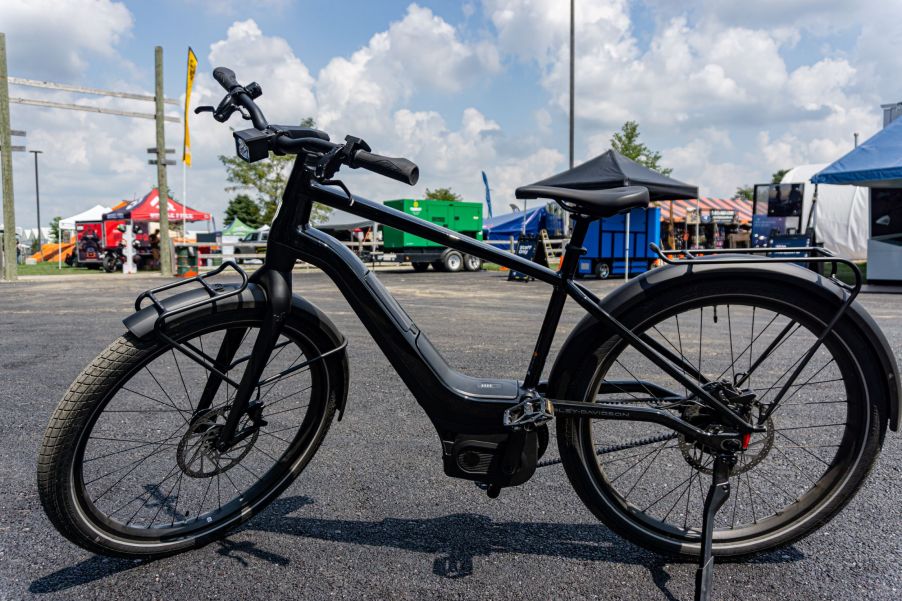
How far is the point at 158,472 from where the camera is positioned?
3.00m

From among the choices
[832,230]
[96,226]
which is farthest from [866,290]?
[96,226]

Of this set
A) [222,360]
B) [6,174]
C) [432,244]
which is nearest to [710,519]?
[222,360]

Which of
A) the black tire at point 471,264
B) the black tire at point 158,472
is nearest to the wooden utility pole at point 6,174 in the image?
the black tire at point 471,264

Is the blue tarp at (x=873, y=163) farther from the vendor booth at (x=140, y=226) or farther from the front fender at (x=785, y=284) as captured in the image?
the vendor booth at (x=140, y=226)

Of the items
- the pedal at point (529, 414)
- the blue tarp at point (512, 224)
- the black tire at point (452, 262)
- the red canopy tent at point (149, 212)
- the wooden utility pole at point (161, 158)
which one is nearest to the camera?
the pedal at point (529, 414)

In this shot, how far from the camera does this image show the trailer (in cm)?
1608

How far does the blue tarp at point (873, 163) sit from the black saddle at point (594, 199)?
12.2m

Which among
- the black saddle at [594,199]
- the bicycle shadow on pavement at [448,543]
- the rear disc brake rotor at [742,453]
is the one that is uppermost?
the black saddle at [594,199]

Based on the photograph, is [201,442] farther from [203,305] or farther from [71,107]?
[71,107]

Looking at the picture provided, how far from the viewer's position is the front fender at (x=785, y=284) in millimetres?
2049

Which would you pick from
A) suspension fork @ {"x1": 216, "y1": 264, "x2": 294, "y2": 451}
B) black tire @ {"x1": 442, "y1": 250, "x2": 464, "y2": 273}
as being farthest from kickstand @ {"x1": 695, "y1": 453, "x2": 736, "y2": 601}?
black tire @ {"x1": 442, "y1": 250, "x2": 464, "y2": 273}

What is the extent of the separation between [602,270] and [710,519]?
1439 cm

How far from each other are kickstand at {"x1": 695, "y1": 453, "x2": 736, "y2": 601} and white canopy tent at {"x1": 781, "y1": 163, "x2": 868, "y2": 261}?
2624cm

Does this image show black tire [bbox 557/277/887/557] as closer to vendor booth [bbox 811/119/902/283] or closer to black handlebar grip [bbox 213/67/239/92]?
black handlebar grip [bbox 213/67/239/92]
